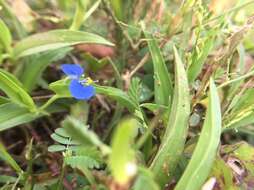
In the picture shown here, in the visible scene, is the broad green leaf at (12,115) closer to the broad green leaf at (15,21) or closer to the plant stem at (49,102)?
the plant stem at (49,102)

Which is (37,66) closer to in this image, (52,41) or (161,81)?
(52,41)

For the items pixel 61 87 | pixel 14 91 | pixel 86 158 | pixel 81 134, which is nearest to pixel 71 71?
pixel 61 87

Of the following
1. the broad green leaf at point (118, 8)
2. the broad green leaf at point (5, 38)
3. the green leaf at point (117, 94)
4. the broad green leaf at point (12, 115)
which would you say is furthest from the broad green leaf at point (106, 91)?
the broad green leaf at point (118, 8)

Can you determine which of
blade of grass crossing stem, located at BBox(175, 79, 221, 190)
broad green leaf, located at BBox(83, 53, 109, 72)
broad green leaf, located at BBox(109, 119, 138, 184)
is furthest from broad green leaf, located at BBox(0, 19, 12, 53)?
broad green leaf, located at BBox(109, 119, 138, 184)

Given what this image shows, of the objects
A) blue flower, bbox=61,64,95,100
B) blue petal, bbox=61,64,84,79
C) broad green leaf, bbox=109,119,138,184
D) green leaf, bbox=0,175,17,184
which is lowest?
green leaf, bbox=0,175,17,184

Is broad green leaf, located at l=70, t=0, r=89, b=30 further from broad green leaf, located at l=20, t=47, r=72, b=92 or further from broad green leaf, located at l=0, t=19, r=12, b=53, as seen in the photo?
broad green leaf, located at l=0, t=19, r=12, b=53

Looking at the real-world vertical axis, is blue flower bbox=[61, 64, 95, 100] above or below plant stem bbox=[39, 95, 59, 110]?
above

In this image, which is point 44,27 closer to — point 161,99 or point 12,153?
point 12,153
